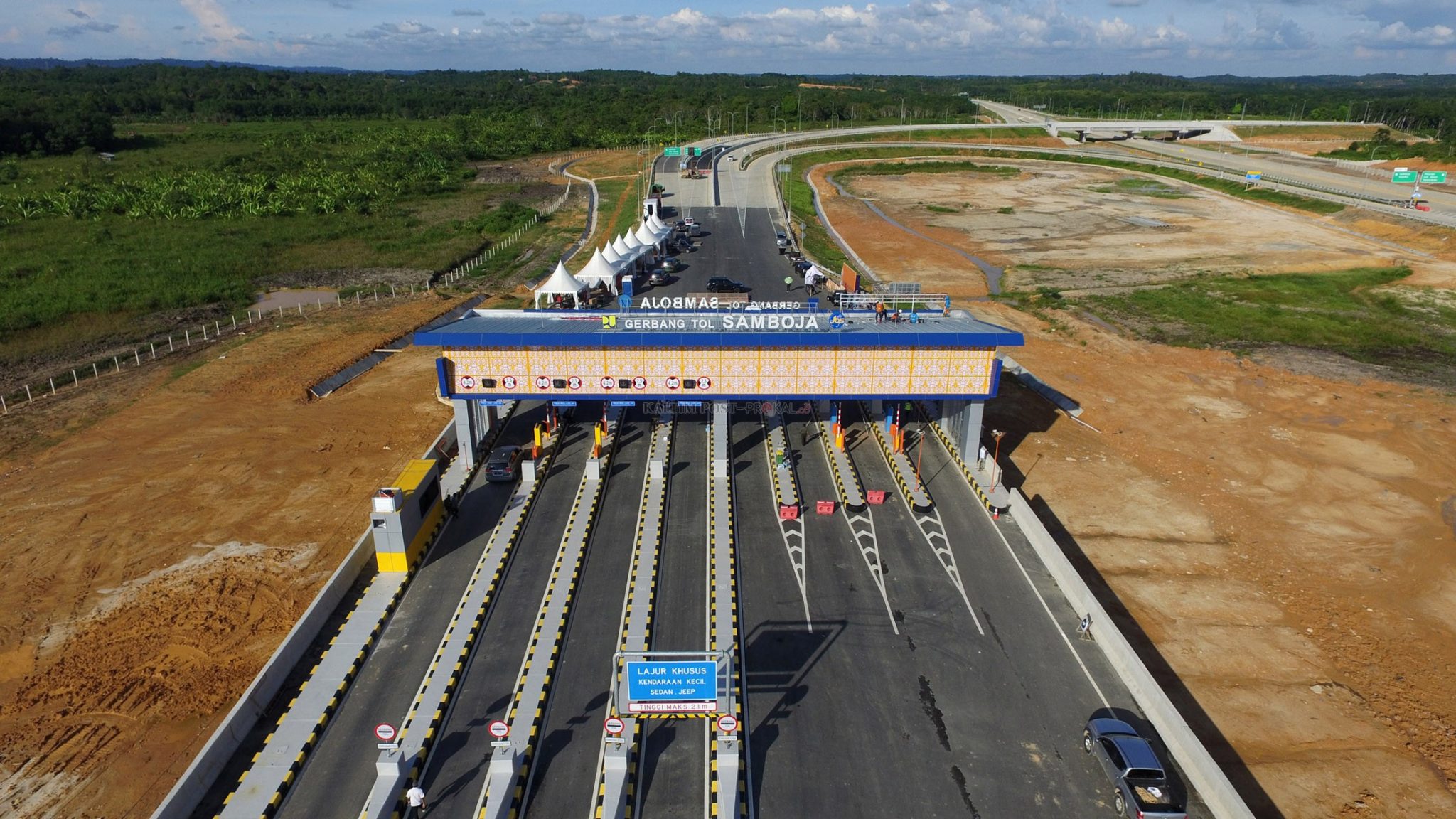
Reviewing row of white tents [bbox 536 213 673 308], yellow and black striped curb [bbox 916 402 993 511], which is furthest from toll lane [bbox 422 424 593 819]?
row of white tents [bbox 536 213 673 308]

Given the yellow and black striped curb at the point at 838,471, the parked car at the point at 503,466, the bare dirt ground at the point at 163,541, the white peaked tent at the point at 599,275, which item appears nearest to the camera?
the bare dirt ground at the point at 163,541

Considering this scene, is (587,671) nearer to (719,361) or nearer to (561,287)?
(719,361)

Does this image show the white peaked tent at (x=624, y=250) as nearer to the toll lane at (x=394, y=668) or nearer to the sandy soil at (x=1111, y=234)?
the sandy soil at (x=1111, y=234)

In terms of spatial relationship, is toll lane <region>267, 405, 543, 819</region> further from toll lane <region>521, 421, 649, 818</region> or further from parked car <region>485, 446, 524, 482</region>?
toll lane <region>521, 421, 649, 818</region>

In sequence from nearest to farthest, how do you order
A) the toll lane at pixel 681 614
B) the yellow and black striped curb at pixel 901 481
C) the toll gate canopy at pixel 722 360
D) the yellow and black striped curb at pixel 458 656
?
1. the toll lane at pixel 681 614
2. the yellow and black striped curb at pixel 458 656
3. the yellow and black striped curb at pixel 901 481
4. the toll gate canopy at pixel 722 360

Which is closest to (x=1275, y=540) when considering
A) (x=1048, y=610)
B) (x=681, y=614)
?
(x=1048, y=610)

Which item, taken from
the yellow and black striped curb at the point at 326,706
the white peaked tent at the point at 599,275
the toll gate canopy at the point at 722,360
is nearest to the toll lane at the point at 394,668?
the yellow and black striped curb at the point at 326,706

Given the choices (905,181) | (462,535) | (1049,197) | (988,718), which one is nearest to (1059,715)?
(988,718)
